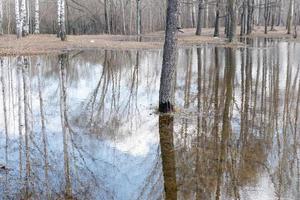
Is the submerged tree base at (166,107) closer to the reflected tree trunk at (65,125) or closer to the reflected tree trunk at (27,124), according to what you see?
the reflected tree trunk at (65,125)

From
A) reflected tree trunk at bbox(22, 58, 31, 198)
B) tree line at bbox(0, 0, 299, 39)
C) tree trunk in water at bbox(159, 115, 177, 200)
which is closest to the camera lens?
tree trunk in water at bbox(159, 115, 177, 200)

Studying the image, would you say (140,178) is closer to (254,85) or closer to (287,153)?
(287,153)

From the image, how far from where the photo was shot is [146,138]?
8.91 metres

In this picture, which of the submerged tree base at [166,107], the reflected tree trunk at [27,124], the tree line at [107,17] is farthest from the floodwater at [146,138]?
the tree line at [107,17]

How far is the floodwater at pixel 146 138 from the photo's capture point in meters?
6.32

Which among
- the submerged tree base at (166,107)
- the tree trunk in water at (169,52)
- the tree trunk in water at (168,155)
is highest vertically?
the tree trunk in water at (169,52)

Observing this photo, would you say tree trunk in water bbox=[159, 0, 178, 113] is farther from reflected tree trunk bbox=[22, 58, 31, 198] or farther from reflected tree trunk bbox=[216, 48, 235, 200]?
reflected tree trunk bbox=[22, 58, 31, 198]

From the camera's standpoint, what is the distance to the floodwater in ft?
20.7

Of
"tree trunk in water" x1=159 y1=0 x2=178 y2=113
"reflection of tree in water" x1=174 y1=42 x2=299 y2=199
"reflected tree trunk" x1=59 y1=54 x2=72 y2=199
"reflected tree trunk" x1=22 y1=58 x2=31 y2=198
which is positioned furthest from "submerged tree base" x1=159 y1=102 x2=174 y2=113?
"reflected tree trunk" x1=22 y1=58 x2=31 y2=198

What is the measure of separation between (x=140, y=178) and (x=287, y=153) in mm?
2923

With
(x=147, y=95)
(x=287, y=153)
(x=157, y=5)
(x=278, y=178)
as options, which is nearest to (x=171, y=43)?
(x=147, y=95)

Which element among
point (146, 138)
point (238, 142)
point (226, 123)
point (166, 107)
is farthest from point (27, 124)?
point (238, 142)

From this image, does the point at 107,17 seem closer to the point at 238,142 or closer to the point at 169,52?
the point at 169,52

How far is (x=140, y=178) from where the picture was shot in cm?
669
